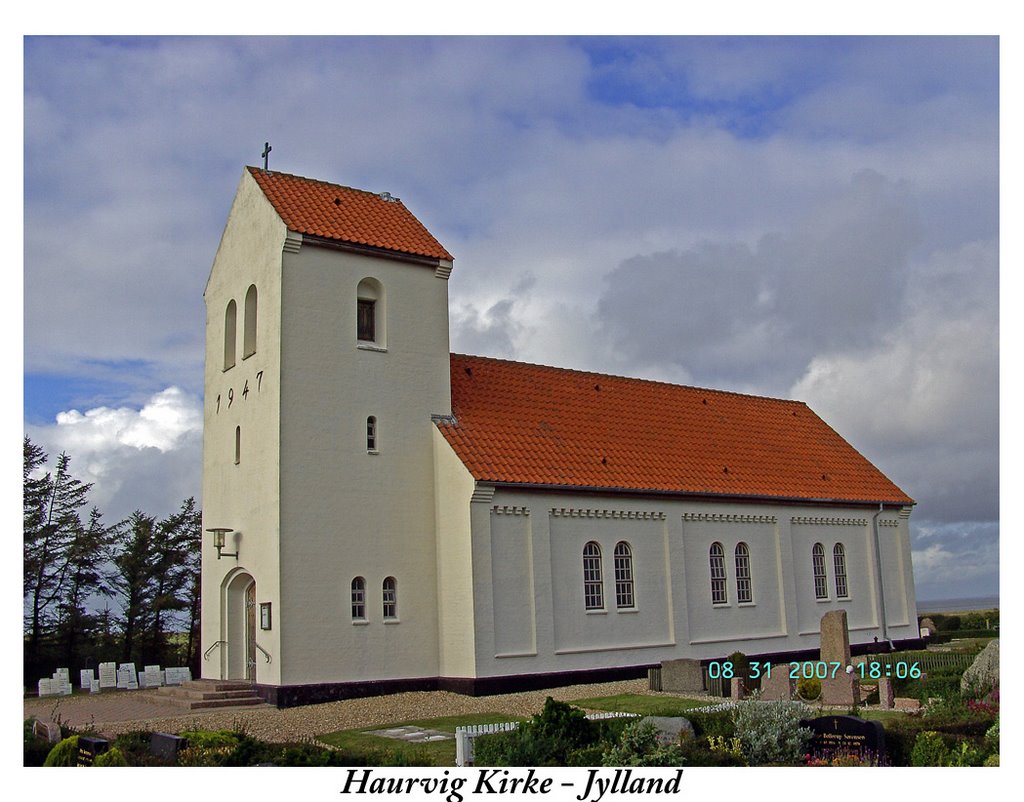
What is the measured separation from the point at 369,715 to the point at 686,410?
1750 cm

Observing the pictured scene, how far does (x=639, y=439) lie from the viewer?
30.3 metres

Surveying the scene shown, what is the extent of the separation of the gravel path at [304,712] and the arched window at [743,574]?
20.0 feet

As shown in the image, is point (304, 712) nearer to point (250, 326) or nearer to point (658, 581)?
point (250, 326)

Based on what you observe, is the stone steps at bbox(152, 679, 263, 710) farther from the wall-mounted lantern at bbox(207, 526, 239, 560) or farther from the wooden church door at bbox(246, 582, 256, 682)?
the wall-mounted lantern at bbox(207, 526, 239, 560)

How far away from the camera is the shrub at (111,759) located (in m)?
12.9

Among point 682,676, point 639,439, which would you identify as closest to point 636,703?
point 682,676

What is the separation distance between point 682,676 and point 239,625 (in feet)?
36.8

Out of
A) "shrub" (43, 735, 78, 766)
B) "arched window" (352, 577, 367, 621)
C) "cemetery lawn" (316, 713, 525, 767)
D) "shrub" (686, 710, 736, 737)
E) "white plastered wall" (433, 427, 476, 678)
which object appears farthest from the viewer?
"white plastered wall" (433, 427, 476, 678)

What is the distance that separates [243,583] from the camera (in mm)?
25312

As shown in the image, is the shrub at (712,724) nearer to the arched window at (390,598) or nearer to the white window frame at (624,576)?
the arched window at (390,598)

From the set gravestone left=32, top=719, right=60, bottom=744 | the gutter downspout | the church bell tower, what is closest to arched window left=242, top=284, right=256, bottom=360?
the church bell tower

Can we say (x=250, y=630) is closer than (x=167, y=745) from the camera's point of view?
No

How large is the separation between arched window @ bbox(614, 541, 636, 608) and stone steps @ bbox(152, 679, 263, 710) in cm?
1001

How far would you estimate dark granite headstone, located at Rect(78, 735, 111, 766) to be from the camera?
1338cm
